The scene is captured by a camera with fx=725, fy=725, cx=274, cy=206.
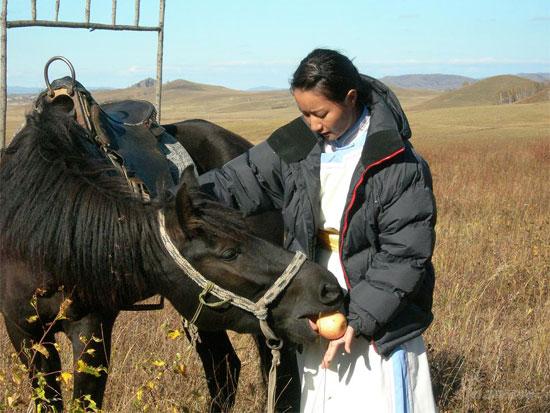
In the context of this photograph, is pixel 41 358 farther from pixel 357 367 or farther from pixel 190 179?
pixel 357 367

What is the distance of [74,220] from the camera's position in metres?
2.81

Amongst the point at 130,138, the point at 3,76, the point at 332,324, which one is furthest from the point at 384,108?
the point at 3,76

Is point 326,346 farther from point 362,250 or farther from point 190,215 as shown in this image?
point 190,215

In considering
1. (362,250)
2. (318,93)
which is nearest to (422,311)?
(362,250)

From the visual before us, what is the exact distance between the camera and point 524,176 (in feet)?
39.4

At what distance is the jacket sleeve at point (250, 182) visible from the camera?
3.06 m

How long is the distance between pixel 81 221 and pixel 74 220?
33mm

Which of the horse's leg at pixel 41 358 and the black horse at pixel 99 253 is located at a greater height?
the black horse at pixel 99 253

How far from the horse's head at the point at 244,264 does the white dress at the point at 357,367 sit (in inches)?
9.4

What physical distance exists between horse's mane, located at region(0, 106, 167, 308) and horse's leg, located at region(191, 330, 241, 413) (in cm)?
128

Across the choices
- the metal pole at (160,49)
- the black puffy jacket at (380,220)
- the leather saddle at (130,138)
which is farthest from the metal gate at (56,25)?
the black puffy jacket at (380,220)

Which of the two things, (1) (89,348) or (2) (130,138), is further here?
(2) (130,138)

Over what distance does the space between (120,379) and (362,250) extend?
1.77m

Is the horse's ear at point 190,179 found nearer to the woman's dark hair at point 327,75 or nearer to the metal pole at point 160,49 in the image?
the woman's dark hair at point 327,75
